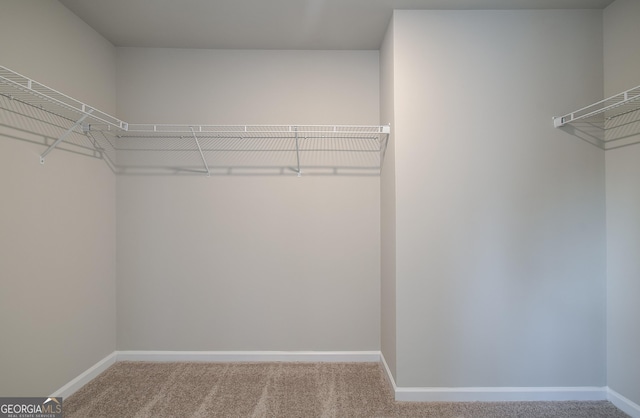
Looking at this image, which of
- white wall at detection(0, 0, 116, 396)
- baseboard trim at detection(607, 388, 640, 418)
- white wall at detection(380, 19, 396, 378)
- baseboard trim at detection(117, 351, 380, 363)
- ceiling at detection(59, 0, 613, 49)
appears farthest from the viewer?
baseboard trim at detection(117, 351, 380, 363)

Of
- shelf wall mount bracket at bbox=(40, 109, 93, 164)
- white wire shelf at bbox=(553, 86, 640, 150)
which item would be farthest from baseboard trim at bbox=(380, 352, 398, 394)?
shelf wall mount bracket at bbox=(40, 109, 93, 164)

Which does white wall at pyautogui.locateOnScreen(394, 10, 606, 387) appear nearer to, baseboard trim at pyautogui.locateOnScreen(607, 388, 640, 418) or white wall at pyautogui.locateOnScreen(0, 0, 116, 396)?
baseboard trim at pyautogui.locateOnScreen(607, 388, 640, 418)

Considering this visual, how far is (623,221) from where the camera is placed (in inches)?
76.9

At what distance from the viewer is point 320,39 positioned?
2428 mm

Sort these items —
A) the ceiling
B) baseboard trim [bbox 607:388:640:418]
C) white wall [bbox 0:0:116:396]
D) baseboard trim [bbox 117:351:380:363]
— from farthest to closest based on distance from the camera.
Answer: baseboard trim [bbox 117:351:380:363]
the ceiling
baseboard trim [bbox 607:388:640:418]
white wall [bbox 0:0:116:396]

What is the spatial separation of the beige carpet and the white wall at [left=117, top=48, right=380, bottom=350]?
22cm

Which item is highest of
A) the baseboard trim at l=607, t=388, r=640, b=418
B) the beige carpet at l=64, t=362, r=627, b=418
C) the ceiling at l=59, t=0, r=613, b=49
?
the ceiling at l=59, t=0, r=613, b=49

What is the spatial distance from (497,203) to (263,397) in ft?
6.56

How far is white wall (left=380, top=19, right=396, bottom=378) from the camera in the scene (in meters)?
2.14

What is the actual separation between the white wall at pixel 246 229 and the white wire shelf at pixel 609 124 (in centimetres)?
135

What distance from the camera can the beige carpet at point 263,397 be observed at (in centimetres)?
192

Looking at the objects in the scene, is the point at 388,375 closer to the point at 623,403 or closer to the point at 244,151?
the point at 623,403

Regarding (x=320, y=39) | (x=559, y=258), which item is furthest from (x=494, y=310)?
(x=320, y=39)

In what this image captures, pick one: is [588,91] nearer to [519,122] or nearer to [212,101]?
[519,122]
